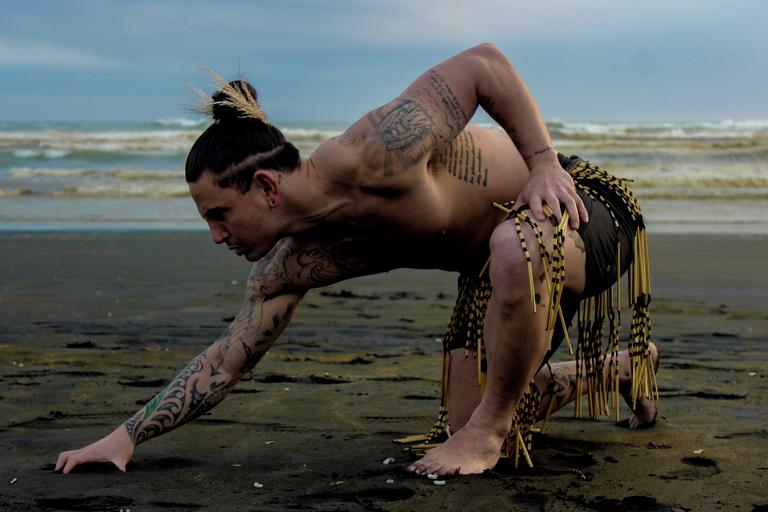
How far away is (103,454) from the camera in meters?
3.31

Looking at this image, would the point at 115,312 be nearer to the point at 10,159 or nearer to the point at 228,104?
the point at 228,104

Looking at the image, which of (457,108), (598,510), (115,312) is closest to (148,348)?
(115,312)

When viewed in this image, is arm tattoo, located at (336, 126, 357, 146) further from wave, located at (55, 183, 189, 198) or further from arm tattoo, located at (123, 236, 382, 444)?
wave, located at (55, 183, 189, 198)

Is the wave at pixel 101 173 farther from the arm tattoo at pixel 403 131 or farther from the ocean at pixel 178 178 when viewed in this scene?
the arm tattoo at pixel 403 131

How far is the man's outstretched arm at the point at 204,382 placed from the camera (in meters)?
3.33

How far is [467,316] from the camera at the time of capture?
3.65m

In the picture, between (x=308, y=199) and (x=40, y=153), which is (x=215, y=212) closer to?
(x=308, y=199)

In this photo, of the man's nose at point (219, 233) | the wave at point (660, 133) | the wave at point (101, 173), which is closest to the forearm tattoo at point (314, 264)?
the man's nose at point (219, 233)

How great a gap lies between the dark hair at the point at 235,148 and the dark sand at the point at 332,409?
0.90 m

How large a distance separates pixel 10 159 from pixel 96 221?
1563 centimetres

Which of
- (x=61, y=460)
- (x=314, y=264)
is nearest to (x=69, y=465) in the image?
(x=61, y=460)

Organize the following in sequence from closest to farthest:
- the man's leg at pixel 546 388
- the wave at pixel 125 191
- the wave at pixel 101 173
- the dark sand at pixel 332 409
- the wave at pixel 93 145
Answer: the dark sand at pixel 332 409 < the man's leg at pixel 546 388 < the wave at pixel 125 191 < the wave at pixel 101 173 < the wave at pixel 93 145

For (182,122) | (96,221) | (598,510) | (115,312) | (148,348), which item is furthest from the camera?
(182,122)

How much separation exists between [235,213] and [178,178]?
60.4 feet
